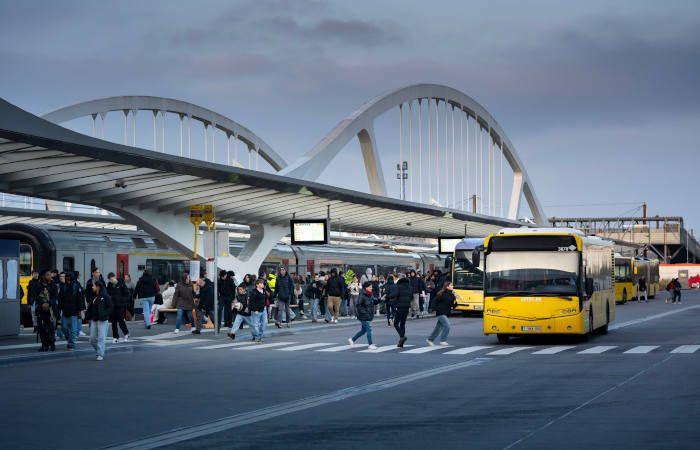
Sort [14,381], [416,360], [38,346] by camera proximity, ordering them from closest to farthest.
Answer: [14,381] → [416,360] → [38,346]

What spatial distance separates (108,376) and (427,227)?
150ft

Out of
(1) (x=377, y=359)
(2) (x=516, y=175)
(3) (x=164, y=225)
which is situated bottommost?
(1) (x=377, y=359)

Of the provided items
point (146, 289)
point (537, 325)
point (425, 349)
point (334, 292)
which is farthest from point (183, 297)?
point (537, 325)

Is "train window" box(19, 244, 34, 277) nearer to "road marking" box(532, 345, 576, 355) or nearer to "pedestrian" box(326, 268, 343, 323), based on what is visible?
"pedestrian" box(326, 268, 343, 323)

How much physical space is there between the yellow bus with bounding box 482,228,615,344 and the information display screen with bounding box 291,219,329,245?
1569cm

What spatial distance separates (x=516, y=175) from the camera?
3524 inches

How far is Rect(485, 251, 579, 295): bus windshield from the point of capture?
26.1 m

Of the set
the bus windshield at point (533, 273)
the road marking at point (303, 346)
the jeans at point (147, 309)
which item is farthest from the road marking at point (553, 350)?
the jeans at point (147, 309)

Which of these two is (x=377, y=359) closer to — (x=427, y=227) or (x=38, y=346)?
(x=38, y=346)

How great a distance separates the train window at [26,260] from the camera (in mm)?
35906

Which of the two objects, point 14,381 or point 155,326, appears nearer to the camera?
point 14,381

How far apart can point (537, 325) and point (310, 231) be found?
18079 millimetres

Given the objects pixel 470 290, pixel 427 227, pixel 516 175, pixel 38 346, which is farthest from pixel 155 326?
pixel 516 175

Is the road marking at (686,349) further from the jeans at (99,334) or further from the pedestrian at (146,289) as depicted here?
the pedestrian at (146,289)
